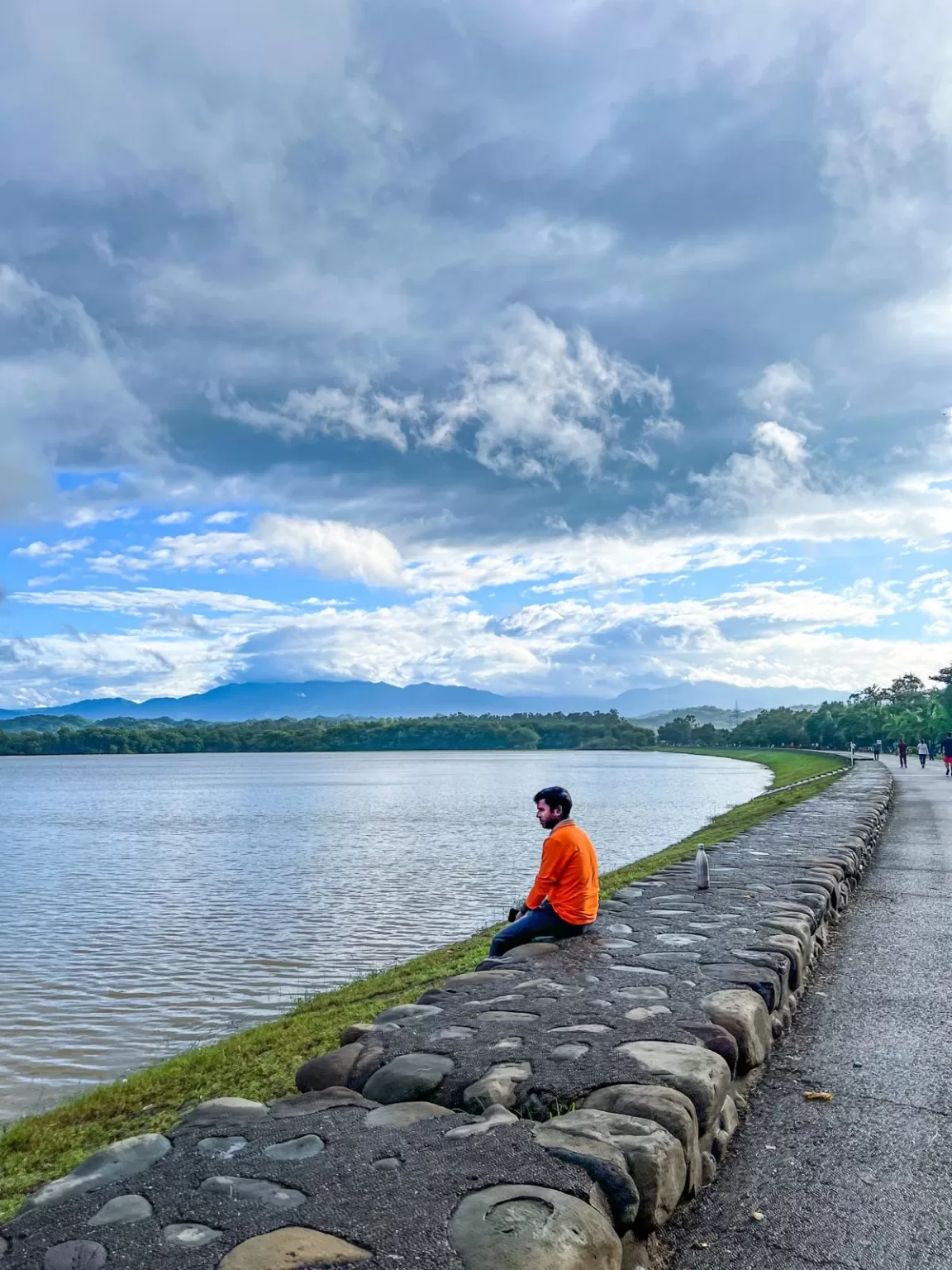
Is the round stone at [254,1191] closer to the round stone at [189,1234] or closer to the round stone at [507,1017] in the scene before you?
the round stone at [189,1234]

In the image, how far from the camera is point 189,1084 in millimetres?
8297

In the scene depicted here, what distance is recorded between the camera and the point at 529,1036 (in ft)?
20.4

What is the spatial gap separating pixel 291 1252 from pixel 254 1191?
0.62m

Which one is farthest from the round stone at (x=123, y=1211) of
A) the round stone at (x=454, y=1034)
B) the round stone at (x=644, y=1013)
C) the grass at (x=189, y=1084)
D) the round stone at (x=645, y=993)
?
the round stone at (x=645, y=993)

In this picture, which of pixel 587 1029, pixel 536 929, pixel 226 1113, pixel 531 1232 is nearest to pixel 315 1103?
pixel 226 1113

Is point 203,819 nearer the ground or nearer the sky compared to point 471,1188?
nearer the ground

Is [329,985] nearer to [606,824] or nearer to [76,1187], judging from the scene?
[76,1187]

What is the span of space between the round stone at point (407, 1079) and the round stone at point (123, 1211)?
162 cm

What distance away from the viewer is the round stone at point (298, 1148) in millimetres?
4512

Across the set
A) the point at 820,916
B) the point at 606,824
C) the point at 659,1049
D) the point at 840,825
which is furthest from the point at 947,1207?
the point at 606,824

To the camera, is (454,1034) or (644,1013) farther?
(644,1013)

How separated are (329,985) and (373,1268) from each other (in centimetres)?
1079

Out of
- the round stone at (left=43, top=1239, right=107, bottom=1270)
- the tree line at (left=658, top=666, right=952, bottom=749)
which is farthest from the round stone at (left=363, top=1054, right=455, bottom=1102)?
the tree line at (left=658, top=666, right=952, bottom=749)

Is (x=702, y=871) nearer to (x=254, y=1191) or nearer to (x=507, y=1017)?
(x=507, y=1017)
